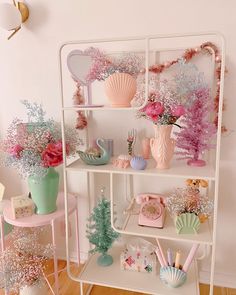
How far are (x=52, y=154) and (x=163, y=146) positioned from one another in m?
0.61

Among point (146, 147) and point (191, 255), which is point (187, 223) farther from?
→ point (146, 147)

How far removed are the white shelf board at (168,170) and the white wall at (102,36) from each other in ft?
1.05

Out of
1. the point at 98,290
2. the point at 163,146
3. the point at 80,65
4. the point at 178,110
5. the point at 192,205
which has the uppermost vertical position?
the point at 80,65

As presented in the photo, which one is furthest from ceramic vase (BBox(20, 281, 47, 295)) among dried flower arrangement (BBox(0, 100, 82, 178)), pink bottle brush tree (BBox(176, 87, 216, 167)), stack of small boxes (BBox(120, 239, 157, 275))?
pink bottle brush tree (BBox(176, 87, 216, 167))

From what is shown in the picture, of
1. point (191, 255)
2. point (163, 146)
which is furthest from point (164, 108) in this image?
point (191, 255)

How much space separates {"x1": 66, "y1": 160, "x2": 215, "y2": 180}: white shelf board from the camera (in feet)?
4.44

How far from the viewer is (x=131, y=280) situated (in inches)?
63.7

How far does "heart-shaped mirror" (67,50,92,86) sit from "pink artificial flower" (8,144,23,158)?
49cm

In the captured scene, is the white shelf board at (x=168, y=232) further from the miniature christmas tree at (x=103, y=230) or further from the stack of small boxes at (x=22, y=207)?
the stack of small boxes at (x=22, y=207)

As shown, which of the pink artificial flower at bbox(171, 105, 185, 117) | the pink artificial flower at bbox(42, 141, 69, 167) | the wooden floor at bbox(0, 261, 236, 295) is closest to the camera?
the pink artificial flower at bbox(171, 105, 185, 117)

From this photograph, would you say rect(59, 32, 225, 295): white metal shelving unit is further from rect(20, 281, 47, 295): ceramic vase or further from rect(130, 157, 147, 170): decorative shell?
rect(20, 281, 47, 295): ceramic vase

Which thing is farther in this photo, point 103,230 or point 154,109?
point 103,230

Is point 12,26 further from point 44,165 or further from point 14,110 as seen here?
point 44,165

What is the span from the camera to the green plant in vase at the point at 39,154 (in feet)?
5.08
